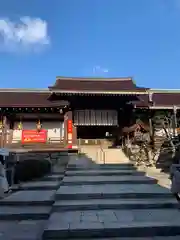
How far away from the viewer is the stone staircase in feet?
14.0

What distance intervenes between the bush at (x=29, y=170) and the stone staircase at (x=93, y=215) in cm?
211

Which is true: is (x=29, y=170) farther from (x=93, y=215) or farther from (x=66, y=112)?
(x=66, y=112)

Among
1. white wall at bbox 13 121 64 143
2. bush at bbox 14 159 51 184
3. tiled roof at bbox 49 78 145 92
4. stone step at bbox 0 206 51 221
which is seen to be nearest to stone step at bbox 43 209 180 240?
stone step at bbox 0 206 51 221

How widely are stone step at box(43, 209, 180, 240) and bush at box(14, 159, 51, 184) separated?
5.24m

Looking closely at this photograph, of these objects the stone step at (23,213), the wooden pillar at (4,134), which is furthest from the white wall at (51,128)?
the stone step at (23,213)

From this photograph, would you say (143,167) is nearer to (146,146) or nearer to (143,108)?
(146,146)

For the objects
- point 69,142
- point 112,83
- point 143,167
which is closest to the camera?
point 143,167

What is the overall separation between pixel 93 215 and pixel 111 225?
75cm

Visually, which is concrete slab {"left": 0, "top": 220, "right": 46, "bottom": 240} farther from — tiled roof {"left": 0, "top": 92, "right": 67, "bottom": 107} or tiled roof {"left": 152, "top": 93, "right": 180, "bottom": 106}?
tiled roof {"left": 152, "top": 93, "right": 180, "bottom": 106}

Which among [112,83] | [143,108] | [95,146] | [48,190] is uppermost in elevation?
[112,83]

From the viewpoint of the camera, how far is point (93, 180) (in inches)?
329

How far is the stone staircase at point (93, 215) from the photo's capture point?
14.0ft

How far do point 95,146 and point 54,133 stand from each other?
127 inches

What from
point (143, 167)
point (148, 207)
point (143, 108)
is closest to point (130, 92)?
point (143, 108)
